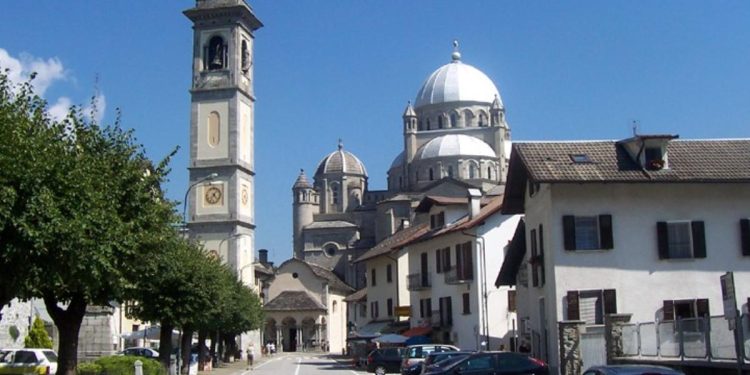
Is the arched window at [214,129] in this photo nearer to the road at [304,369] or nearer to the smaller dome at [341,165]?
the road at [304,369]

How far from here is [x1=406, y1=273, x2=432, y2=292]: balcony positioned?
57.9m

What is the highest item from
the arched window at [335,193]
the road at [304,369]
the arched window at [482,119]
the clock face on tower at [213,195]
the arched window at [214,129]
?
the arched window at [482,119]

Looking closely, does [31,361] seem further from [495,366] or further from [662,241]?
[662,241]

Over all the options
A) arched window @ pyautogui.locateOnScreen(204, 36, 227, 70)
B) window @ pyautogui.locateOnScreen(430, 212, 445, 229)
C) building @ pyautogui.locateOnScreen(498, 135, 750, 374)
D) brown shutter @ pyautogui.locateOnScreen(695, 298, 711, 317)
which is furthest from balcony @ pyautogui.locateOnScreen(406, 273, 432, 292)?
arched window @ pyautogui.locateOnScreen(204, 36, 227, 70)

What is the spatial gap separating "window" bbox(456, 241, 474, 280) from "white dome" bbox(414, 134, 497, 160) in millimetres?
67788

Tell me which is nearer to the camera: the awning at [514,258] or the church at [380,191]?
the awning at [514,258]

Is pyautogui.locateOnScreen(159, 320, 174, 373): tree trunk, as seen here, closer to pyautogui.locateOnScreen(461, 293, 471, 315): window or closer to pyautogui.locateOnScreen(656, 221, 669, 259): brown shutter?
pyautogui.locateOnScreen(461, 293, 471, 315): window

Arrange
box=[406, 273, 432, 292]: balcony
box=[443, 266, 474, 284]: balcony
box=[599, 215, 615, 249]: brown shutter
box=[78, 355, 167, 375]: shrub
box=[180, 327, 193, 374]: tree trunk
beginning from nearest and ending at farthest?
box=[78, 355, 167, 375]: shrub < box=[599, 215, 615, 249]: brown shutter < box=[180, 327, 193, 374]: tree trunk < box=[443, 266, 474, 284]: balcony < box=[406, 273, 432, 292]: balcony

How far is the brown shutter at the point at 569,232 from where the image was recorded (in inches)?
1389

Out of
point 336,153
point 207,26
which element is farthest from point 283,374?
point 336,153

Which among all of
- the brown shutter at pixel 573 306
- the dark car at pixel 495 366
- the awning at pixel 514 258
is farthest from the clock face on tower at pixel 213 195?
the dark car at pixel 495 366

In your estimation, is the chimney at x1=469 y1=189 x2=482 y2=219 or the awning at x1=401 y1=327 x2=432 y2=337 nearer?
the chimney at x1=469 y1=189 x2=482 y2=219

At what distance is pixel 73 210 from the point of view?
22.4 meters

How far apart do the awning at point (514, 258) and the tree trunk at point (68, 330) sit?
64.5 feet
